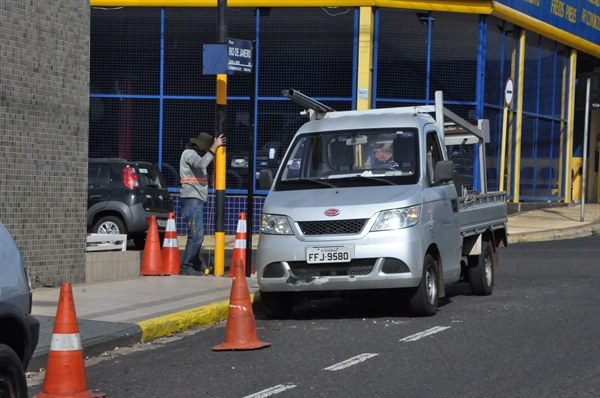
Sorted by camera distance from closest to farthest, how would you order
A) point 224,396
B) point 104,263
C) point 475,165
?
point 224,396, point 104,263, point 475,165

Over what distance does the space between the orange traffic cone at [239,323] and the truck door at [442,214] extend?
2.42m

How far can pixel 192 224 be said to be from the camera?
14445 millimetres

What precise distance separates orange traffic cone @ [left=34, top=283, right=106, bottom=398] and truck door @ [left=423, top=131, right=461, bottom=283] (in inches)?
182

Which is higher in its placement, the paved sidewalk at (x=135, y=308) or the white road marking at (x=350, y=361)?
the paved sidewalk at (x=135, y=308)

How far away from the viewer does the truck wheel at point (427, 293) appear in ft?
34.4

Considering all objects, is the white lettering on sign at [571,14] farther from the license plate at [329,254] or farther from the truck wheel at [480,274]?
the license plate at [329,254]

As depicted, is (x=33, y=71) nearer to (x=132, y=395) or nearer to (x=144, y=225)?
(x=132, y=395)

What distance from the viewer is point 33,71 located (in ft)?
40.1

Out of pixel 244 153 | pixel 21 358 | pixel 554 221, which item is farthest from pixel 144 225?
pixel 21 358

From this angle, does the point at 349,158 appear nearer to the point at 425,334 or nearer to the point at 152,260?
the point at 425,334

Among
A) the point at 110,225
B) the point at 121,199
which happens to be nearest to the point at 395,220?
the point at 121,199

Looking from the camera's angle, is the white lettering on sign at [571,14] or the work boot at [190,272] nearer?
the work boot at [190,272]

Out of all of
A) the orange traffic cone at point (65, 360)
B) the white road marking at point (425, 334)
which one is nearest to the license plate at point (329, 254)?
the white road marking at point (425, 334)

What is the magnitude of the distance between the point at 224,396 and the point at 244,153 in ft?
54.0
